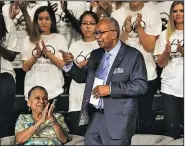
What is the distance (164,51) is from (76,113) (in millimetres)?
647

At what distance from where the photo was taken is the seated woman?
2.73 m

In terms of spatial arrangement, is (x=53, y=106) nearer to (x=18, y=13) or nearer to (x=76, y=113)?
(x=76, y=113)

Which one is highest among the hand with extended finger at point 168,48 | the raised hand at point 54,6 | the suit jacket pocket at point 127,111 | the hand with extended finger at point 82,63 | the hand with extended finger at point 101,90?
the raised hand at point 54,6

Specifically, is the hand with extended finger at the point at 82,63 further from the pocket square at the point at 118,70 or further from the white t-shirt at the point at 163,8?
the white t-shirt at the point at 163,8

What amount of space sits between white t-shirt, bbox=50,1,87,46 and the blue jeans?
1.48 feet

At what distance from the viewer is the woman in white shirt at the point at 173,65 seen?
115 inches

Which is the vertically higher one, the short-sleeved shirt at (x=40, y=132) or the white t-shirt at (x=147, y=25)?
the white t-shirt at (x=147, y=25)

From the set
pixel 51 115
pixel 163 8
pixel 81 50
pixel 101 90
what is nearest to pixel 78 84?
pixel 81 50

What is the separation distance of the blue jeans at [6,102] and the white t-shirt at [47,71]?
90 millimetres

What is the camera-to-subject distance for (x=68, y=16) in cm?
316

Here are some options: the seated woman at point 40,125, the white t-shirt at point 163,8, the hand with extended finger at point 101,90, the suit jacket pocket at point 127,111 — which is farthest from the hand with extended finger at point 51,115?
the white t-shirt at point 163,8

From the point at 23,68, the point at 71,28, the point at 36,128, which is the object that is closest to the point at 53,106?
the point at 36,128

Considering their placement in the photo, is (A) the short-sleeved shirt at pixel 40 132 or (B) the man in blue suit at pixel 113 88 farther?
(A) the short-sleeved shirt at pixel 40 132

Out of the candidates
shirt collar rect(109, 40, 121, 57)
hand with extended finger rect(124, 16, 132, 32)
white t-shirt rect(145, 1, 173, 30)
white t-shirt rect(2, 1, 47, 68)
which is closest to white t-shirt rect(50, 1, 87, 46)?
white t-shirt rect(2, 1, 47, 68)
